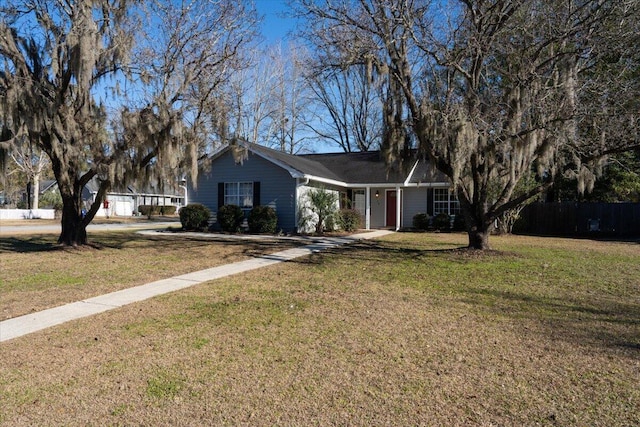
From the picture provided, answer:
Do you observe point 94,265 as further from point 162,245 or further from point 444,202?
point 444,202

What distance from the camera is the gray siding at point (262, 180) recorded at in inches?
761

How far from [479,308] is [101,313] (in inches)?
206

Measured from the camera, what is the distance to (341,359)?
431cm

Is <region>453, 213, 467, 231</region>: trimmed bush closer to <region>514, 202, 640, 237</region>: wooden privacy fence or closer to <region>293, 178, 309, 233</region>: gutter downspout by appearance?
<region>514, 202, 640, 237</region>: wooden privacy fence

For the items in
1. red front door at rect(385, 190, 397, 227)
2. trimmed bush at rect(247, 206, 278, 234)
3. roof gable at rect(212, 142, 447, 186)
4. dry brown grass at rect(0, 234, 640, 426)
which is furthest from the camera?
red front door at rect(385, 190, 397, 227)

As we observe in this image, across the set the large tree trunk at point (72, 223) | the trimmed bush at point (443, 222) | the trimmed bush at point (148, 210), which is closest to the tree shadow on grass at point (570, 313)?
the large tree trunk at point (72, 223)

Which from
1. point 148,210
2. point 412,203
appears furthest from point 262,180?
point 148,210

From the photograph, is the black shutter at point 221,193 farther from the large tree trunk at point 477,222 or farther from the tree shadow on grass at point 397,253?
the large tree trunk at point 477,222

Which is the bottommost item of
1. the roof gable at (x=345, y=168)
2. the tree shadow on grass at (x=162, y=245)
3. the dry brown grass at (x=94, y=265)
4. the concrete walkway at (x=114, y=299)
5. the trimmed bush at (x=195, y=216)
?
the concrete walkway at (x=114, y=299)

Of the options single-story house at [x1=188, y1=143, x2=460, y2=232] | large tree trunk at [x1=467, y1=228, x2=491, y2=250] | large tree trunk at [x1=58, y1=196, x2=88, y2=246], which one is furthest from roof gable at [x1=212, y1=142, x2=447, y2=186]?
large tree trunk at [x1=58, y1=196, x2=88, y2=246]

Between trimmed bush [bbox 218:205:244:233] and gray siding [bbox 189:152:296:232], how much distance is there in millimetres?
1138

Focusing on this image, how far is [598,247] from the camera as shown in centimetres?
1492

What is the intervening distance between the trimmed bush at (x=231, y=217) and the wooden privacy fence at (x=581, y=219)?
12.9m

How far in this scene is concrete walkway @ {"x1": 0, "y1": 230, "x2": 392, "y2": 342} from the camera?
17.8 ft
